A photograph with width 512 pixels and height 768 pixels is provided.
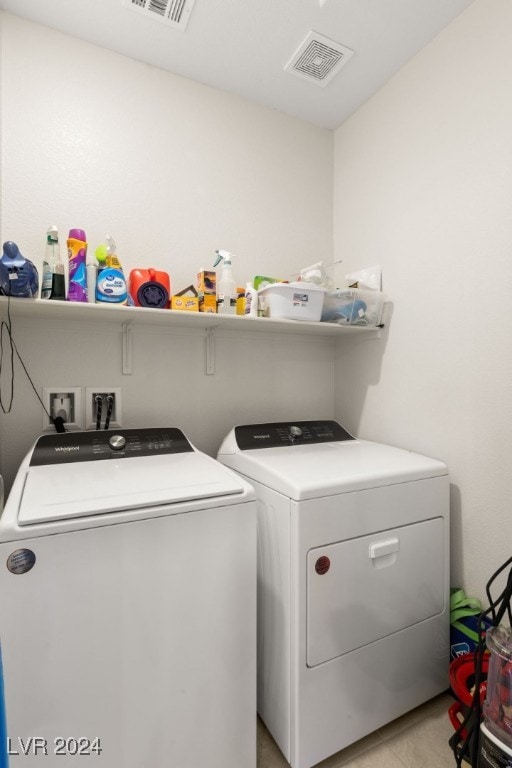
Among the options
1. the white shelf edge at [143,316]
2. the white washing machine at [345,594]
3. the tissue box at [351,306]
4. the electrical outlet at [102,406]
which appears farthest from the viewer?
the tissue box at [351,306]

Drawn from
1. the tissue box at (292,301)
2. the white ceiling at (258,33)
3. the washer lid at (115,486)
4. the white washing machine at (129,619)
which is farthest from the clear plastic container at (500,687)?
the white ceiling at (258,33)

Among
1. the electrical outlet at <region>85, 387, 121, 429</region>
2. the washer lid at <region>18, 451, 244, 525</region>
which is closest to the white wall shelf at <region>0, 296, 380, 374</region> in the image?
the electrical outlet at <region>85, 387, 121, 429</region>

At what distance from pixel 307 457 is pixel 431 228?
1135 millimetres

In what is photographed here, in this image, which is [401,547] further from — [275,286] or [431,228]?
[431,228]

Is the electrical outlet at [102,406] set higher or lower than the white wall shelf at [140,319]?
lower

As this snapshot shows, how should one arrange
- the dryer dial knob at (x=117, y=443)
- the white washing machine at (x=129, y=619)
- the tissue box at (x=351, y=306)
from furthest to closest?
the tissue box at (x=351, y=306), the dryer dial knob at (x=117, y=443), the white washing machine at (x=129, y=619)

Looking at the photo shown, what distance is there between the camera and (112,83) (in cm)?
170

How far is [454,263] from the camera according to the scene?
1.58m

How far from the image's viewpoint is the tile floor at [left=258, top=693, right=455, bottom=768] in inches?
49.8

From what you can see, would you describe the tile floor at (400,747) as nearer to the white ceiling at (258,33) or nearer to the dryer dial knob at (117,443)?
the dryer dial knob at (117,443)

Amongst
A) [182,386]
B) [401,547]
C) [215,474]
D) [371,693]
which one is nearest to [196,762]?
[371,693]

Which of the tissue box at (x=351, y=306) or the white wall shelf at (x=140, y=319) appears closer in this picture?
the white wall shelf at (x=140, y=319)

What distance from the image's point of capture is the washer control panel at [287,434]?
66.1 inches

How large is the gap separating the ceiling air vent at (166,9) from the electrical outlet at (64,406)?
1.52 m
